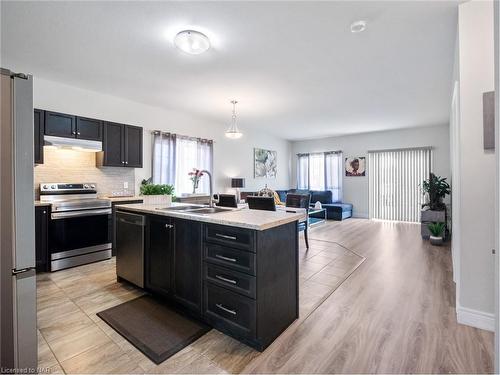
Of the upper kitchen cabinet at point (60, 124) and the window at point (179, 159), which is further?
the window at point (179, 159)

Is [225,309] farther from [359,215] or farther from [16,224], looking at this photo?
[359,215]

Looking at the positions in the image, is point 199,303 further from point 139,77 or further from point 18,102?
point 139,77

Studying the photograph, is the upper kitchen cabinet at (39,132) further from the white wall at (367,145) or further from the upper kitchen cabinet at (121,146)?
the white wall at (367,145)

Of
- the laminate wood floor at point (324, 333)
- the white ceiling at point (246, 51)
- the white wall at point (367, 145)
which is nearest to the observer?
the laminate wood floor at point (324, 333)

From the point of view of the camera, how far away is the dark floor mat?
1794 mm

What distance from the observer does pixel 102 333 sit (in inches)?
77.5

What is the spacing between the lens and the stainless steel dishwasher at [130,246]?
2.56 m

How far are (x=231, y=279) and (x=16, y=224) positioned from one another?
1.29 metres

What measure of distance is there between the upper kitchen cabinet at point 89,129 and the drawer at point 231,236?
10.0 feet

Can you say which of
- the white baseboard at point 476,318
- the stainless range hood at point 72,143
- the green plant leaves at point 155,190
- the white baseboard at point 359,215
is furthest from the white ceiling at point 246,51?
the white baseboard at point 359,215

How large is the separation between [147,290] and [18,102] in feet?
6.44

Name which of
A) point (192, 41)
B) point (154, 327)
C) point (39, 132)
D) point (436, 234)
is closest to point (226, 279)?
point (154, 327)

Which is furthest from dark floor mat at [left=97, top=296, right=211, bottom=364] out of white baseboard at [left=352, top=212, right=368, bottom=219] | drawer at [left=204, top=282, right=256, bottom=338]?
white baseboard at [left=352, top=212, right=368, bottom=219]

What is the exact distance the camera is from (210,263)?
76.5 inches
